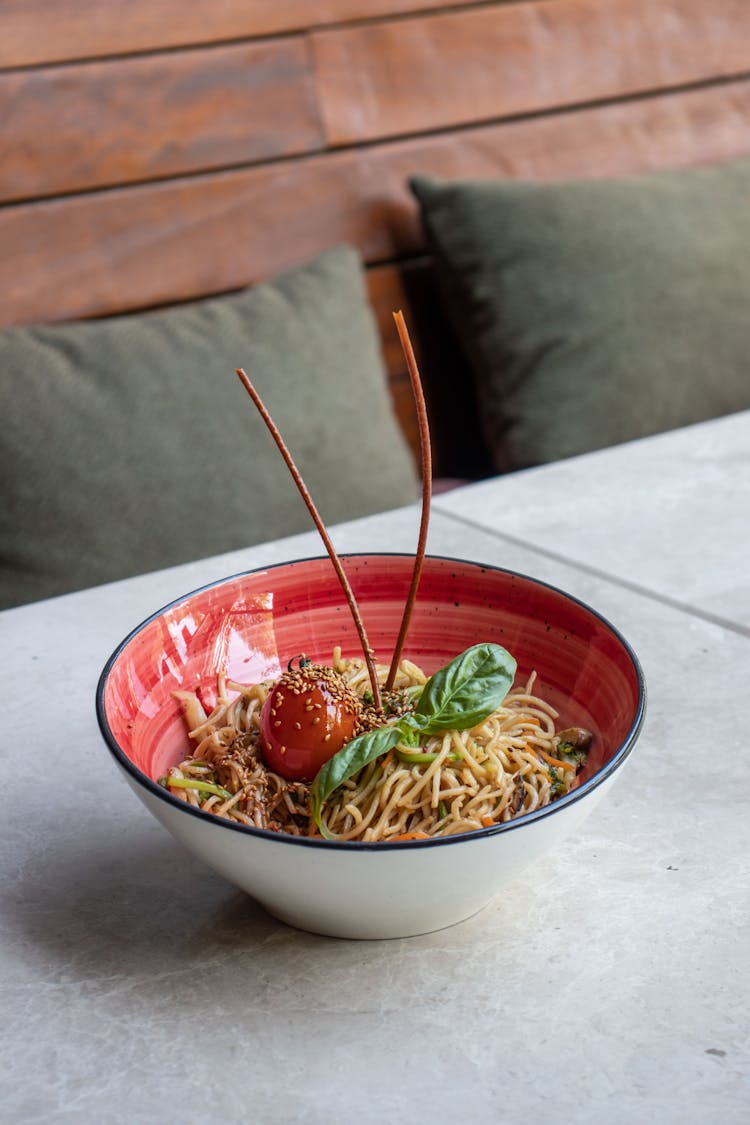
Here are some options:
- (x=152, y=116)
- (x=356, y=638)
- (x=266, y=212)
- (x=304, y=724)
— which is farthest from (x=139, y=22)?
(x=304, y=724)

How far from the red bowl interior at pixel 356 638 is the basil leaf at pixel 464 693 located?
7cm

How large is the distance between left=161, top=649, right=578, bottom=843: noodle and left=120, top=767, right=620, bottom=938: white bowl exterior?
0.04 m

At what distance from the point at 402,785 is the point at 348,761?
0.14 ft

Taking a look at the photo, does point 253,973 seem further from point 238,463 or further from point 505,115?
point 505,115

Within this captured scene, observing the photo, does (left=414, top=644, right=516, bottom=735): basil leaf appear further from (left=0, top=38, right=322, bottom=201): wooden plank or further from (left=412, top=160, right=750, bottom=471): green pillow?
(left=0, top=38, right=322, bottom=201): wooden plank

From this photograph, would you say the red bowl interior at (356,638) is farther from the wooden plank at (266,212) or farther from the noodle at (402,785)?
the wooden plank at (266,212)

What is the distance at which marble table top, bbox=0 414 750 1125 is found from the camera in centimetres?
55

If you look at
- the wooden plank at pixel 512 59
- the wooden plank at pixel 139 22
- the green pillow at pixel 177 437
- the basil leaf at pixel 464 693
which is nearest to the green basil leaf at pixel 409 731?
the basil leaf at pixel 464 693

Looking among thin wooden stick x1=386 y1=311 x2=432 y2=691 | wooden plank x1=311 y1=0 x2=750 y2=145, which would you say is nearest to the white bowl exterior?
thin wooden stick x1=386 y1=311 x2=432 y2=691

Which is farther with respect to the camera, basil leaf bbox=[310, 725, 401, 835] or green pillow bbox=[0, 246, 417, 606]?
green pillow bbox=[0, 246, 417, 606]

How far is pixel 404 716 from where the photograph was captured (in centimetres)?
70

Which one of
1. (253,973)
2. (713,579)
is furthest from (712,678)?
(253,973)

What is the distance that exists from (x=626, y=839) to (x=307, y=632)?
25cm

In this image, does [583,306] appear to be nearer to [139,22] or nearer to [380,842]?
[139,22]
